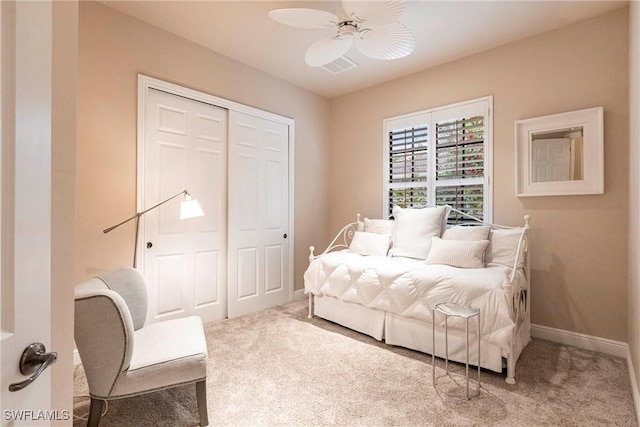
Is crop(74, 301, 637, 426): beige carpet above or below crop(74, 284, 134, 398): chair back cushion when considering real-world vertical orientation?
below

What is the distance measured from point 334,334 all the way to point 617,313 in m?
2.44

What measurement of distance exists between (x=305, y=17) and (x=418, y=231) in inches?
89.6

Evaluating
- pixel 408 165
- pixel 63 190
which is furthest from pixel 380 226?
pixel 63 190

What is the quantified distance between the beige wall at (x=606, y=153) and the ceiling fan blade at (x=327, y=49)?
164 centimetres

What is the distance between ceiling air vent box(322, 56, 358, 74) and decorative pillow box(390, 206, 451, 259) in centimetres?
182

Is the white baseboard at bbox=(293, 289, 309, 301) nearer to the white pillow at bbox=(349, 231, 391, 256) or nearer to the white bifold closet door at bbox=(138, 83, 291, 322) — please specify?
the white bifold closet door at bbox=(138, 83, 291, 322)

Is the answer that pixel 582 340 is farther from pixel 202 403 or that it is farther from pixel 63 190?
pixel 63 190

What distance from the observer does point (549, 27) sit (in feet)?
9.34

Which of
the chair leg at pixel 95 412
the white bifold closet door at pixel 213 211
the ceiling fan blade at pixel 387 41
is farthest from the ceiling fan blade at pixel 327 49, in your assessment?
the chair leg at pixel 95 412

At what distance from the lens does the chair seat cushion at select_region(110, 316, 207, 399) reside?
157 cm

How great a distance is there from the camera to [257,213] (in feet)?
12.3

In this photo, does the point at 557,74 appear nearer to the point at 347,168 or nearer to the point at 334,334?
the point at 347,168

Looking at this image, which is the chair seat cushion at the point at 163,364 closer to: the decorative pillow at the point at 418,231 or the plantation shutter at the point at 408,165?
the decorative pillow at the point at 418,231

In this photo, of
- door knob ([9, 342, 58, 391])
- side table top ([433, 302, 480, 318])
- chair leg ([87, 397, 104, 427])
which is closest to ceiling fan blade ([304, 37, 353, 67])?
side table top ([433, 302, 480, 318])
